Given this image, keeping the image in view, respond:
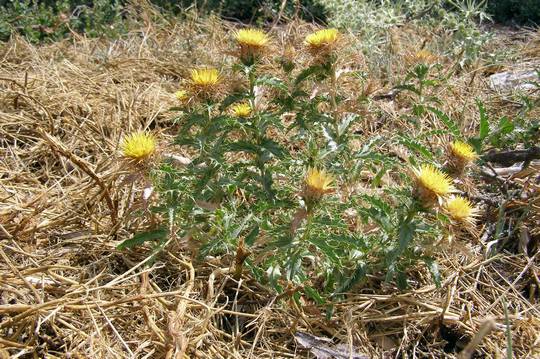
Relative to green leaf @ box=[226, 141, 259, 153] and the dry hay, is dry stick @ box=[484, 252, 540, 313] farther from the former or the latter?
green leaf @ box=[226, 141, 259, 153]

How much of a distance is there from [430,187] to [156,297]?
0.90 m

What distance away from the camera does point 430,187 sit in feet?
5.23

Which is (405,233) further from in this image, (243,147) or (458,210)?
(243,147)

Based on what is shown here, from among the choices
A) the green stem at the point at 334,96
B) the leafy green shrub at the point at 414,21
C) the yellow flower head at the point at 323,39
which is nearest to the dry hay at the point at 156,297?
the green stem at the point at 334,96

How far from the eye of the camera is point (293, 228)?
1.63 m

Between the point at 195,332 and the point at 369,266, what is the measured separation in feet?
2.00

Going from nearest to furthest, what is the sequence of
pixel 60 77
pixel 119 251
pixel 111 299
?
pixel 111 299, pixel 119 251, pixel 60 77

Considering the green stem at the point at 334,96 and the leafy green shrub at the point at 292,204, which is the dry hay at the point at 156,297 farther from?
the green stem at the point at 334,96

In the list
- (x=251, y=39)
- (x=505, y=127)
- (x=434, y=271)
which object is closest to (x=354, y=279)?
(x=434, y=271)

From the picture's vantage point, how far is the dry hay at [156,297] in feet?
5.60

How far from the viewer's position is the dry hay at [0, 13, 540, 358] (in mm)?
1707

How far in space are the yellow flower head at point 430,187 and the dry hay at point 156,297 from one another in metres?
0.21

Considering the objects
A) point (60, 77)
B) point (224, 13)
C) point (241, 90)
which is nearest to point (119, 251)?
point (241, 90)

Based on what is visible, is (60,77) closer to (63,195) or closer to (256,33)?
(63,195)
